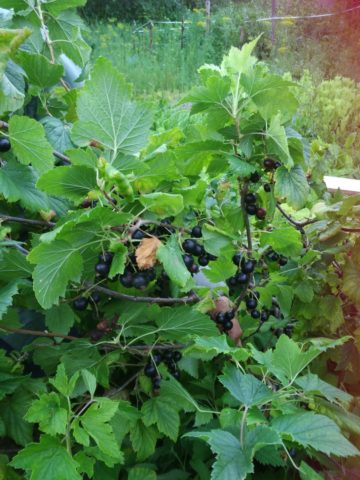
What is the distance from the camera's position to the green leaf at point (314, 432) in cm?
78

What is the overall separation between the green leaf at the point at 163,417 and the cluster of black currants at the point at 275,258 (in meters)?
0.37

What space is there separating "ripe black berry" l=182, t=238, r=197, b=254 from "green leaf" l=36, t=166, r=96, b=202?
187 mm

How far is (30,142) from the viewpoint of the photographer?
93cm

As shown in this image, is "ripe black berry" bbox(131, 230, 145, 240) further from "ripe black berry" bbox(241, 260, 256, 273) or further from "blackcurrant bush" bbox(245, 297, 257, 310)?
"blackcurrant bush" bbox(245, 297, 257, 310)

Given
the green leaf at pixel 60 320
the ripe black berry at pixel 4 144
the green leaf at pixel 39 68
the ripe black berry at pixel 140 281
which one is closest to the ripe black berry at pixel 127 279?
the ripe black berry at pixel 140 281

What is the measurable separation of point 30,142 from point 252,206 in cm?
40

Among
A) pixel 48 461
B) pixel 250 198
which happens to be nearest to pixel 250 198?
pixel 250 198

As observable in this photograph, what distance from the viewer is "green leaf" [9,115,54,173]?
0.91m

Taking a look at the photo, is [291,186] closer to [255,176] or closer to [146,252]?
[255,176]

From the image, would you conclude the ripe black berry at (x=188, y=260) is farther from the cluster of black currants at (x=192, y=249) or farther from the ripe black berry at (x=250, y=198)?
the ripe black berry at (x=250, y=198)

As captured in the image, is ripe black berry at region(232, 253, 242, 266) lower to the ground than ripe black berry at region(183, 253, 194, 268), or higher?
lower

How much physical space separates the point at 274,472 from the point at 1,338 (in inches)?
26.5

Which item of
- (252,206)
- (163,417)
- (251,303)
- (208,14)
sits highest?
(252,206)

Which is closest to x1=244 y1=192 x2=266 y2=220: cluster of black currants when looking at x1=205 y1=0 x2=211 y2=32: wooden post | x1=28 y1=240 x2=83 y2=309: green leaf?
x1=28 y1=240 x2=83 y2=309: green leaf
